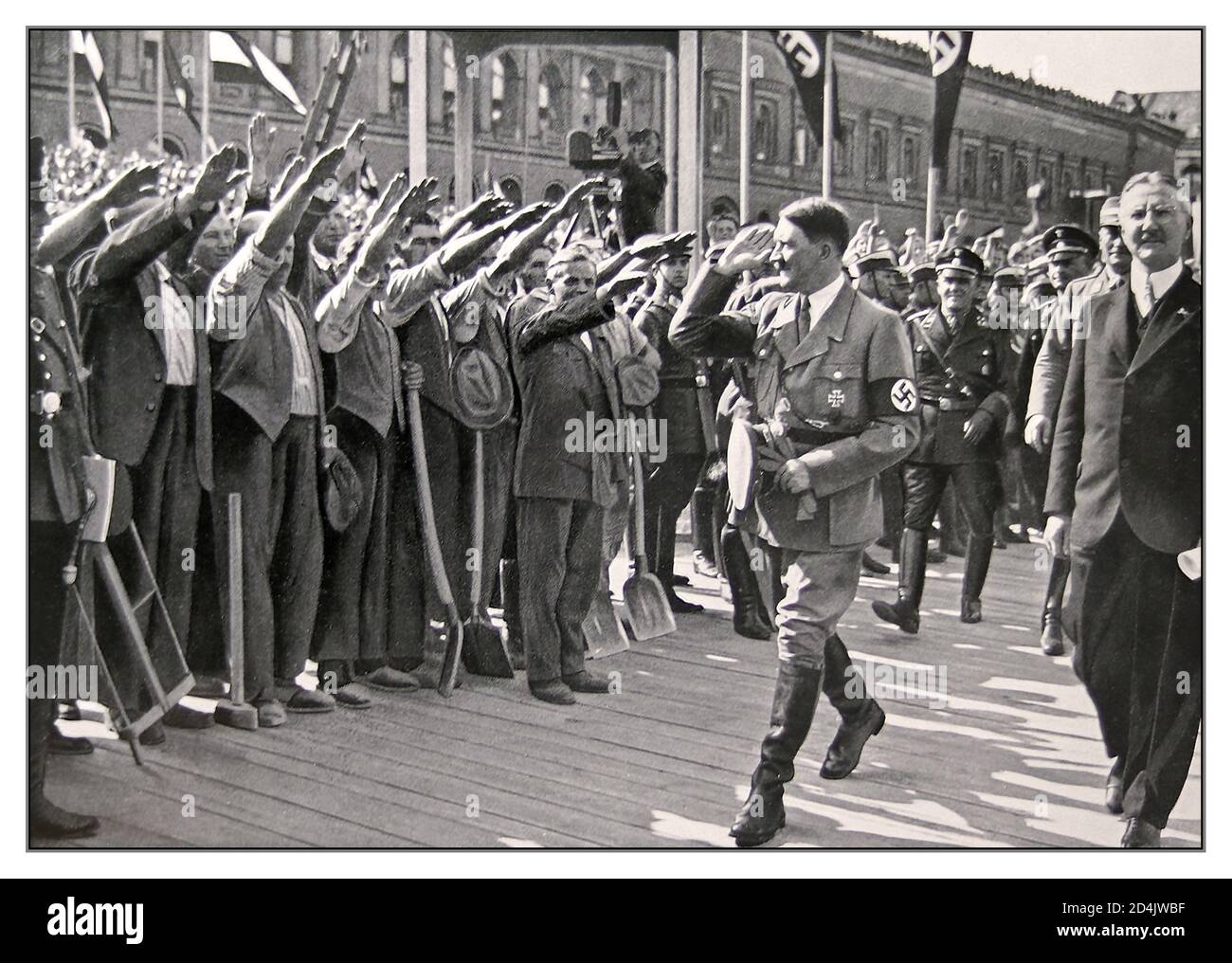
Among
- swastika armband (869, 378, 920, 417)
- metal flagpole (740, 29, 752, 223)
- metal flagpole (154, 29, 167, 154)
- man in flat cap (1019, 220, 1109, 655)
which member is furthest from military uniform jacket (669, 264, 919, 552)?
metal flagpole (154, 29, 167, 154)

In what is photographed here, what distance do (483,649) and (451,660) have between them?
14cm

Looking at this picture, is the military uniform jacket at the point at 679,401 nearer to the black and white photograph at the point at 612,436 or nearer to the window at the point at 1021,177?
the black and white photograph at the point at 612,436

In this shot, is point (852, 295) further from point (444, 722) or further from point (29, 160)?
point (29, 160)

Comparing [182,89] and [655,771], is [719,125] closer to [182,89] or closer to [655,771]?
[182,89]

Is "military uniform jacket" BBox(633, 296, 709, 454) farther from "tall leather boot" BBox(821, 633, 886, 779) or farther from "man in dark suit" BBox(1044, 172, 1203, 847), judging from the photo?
"man in dark suit" BBox(1044, 172, 1203, 847)

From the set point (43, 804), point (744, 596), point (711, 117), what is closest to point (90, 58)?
point (711, 117)

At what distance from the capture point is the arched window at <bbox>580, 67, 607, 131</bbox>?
520cm

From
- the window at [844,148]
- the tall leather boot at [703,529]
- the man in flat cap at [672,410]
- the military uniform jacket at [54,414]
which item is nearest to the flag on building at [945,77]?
the window at [844,148]

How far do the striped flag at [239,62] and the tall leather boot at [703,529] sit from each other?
1866 mm

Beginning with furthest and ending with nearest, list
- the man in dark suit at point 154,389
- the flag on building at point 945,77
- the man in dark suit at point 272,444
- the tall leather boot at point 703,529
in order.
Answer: the tall leather boot at point 703,529 → the flag on building at point 945,77 → the man in dark suit at point 272,444 → the man in dark suit at point 154,389

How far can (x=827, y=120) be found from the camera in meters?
5.26

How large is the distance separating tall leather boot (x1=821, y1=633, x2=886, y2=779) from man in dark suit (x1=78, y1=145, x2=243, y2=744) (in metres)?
1.98

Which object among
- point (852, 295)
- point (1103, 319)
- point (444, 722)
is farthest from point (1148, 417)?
point (444, 722)

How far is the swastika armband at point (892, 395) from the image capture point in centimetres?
479
